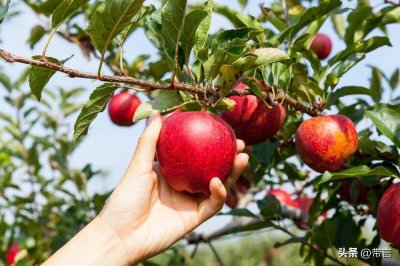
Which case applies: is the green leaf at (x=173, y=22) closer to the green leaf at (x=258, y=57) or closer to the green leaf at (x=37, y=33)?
the green leaf at (x=258, y=57)

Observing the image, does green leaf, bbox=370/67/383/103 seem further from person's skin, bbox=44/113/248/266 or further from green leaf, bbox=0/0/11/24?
green leaf, bbox=0/0/11/24

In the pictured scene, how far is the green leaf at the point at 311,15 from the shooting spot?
1805 mm

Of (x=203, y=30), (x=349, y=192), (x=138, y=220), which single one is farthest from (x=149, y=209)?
(x=349, y=192)

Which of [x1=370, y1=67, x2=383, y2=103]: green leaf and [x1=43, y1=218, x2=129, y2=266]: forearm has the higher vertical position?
[x1=43, y1=218, x2=129, y2=266]: forearm

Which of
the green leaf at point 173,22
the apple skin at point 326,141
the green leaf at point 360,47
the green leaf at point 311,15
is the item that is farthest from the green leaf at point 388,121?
the green leaf at point 173,22

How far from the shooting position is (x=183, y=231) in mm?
1673

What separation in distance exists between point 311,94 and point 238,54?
0.56 m

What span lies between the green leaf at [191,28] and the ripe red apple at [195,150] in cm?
20

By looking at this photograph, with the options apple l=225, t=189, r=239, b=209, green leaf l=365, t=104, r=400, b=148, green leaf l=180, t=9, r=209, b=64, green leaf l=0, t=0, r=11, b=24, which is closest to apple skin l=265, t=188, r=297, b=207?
apple l=225, t=189, r=239, b=209

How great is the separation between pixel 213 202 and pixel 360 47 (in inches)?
32.0

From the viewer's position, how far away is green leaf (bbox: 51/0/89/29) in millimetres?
1412

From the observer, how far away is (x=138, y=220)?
166cm

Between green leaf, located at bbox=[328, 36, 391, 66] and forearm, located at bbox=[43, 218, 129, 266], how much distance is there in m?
1.01

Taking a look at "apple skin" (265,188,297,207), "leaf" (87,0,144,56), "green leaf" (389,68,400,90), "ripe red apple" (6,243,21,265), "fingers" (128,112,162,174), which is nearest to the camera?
"leaf" (87,0,144,56)
